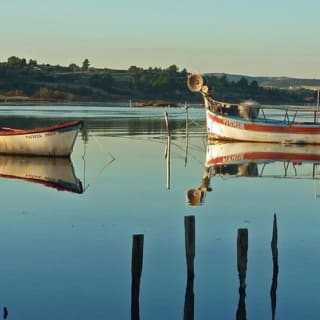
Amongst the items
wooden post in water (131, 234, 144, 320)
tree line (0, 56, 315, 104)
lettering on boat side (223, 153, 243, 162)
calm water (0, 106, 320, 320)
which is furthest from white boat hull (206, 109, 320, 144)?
tree line (0, 56, 315, 104)

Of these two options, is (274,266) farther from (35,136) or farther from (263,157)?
(263,157)

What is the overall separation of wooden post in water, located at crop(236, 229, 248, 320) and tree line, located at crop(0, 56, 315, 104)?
486 ft

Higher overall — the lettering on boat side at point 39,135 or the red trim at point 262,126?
the lettering on boat side at point 39,135

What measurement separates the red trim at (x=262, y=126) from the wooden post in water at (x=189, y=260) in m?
34.0

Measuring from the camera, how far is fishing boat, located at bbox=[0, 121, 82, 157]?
115ft

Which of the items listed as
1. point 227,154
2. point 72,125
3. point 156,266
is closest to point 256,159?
point 227,154

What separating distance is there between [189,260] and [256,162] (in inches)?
962

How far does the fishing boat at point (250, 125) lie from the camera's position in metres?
46.7

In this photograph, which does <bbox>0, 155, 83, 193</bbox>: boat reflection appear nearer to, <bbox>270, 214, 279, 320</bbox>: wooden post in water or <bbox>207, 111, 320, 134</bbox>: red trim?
<bbox>270, 214, 279, 320</bbox>: wooden post in water

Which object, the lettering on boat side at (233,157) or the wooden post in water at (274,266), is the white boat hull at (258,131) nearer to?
the lettering on boat side at (233,157)

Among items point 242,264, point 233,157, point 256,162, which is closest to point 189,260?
point 242,264

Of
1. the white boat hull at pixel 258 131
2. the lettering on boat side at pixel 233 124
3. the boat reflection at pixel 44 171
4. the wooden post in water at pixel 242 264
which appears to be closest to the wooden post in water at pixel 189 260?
the wooden post in water at pixel 242 264

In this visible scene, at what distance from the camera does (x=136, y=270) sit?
12.6 m

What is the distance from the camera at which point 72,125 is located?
3503cm
